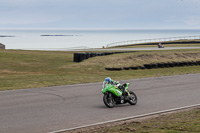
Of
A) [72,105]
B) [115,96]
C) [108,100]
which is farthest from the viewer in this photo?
[72,105]

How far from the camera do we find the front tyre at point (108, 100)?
1349 cm

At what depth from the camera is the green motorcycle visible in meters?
13.4

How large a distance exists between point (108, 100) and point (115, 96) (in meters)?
0.38

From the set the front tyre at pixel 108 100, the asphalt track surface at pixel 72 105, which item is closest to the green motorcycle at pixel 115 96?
the front tyre at pixel 108 100

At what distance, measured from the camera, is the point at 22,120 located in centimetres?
1109

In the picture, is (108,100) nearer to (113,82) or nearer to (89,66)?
(113,82)

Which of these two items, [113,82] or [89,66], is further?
[89,66]

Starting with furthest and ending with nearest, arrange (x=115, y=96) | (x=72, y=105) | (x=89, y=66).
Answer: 1. (x=89, y=66)
2. (x=72, y=105)
3. (x=115, y=96)

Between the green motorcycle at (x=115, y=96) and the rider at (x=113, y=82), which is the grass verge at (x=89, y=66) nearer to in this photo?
the green motorcycle at (x=115, y=96)

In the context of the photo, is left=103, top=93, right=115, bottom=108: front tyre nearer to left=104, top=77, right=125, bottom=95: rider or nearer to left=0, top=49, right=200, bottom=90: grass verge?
left=104, top=77, right=125, bottom=95: rider

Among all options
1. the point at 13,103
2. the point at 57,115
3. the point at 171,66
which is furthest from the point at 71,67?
the point at 57,115

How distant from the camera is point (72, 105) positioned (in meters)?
14.0

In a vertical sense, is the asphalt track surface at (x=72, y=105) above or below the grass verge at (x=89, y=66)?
below

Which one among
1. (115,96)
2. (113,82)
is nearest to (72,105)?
(115,96)
